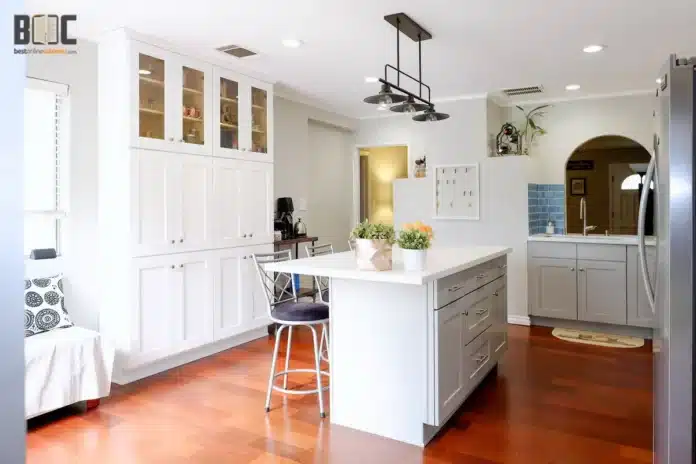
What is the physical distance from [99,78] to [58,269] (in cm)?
139

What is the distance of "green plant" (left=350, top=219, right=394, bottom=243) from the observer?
2.67m

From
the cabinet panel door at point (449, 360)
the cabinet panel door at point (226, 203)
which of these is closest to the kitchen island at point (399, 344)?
the cabinet panel door at point (449, 360)

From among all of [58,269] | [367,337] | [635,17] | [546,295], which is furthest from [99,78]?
[546,295]

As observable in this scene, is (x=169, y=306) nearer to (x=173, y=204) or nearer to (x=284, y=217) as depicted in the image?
(x=173, y=204)

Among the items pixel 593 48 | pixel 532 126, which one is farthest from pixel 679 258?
pixel 532 126

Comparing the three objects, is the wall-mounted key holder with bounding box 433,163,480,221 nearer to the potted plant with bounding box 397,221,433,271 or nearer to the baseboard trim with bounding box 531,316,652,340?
the baseboard trim with bounding box 531,316,652,340

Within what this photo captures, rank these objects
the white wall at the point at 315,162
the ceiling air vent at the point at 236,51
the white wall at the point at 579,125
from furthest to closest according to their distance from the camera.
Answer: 1. the white wall at the point at 315,162
2. the white wall at the point at 579,125
3. the ceiling air vent at the point at 236,51

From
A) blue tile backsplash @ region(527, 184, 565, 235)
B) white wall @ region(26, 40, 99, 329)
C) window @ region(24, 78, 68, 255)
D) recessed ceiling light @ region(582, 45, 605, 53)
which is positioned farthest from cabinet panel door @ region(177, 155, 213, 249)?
blue tile backsplash @ region(527, 184, 565, 235)

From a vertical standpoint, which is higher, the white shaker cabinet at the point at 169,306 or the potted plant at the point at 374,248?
the potted plant at the point at 374,248

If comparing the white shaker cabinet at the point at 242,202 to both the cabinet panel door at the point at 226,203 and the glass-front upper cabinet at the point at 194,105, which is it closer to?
the cabinet panel door at the point at 226,203

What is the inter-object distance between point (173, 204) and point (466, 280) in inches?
87.8

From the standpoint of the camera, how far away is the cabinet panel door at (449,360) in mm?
2635

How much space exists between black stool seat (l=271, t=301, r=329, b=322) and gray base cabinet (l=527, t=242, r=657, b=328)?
3.02 m

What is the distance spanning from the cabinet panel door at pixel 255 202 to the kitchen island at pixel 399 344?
5.33 feet
